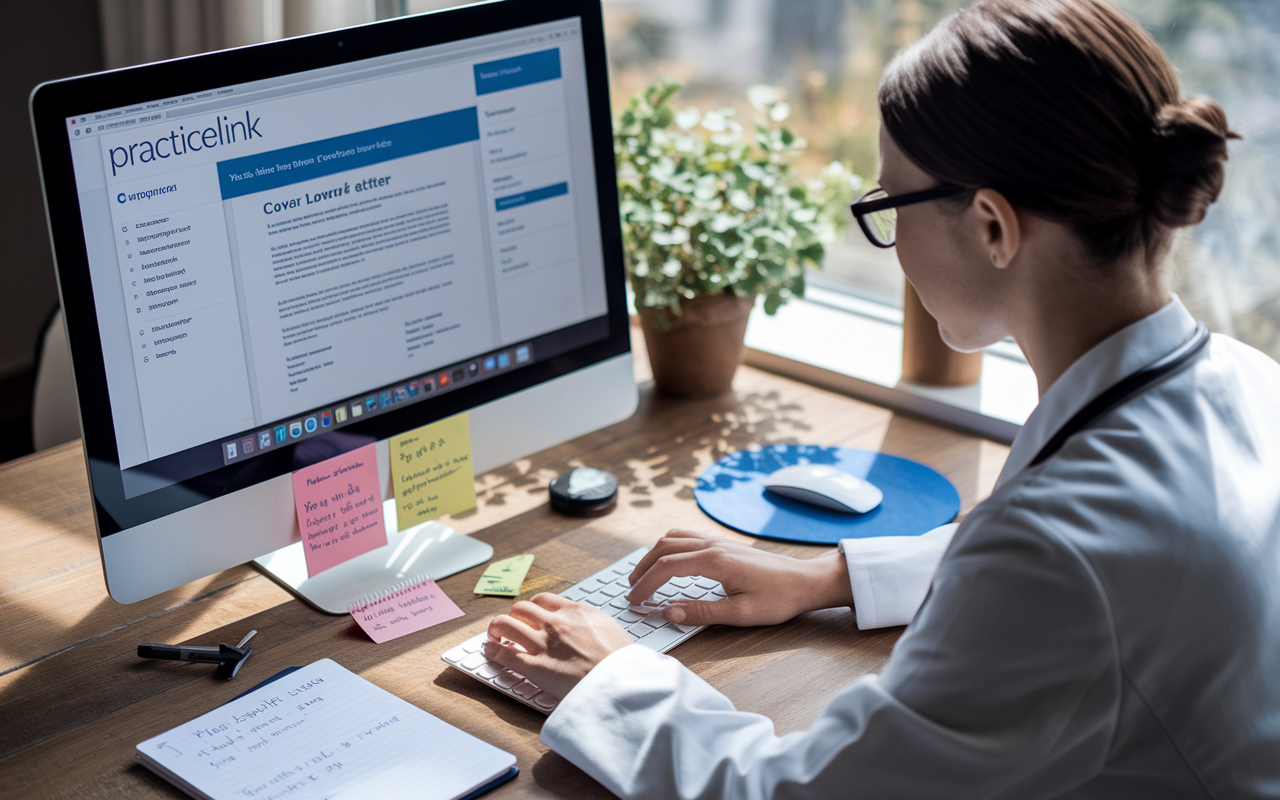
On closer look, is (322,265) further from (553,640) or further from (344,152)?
(553,640)

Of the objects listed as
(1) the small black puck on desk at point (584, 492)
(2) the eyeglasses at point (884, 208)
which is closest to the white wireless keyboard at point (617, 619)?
(1) the small black puck on desk at point (584, 492)

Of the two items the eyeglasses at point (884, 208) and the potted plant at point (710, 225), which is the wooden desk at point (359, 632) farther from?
the eyeglasses at point (884, 208)

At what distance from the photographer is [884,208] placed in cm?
84

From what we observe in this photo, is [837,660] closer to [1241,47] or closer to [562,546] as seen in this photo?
[562,546]

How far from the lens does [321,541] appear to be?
105 centimetres

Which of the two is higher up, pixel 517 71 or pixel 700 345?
pixel 517 71

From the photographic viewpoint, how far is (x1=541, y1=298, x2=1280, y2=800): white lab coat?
64 cm

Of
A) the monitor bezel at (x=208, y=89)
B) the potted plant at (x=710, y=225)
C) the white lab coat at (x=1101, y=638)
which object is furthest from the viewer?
the potted plant at (x=710, y=225)

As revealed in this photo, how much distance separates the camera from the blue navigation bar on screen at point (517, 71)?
42.4 inches

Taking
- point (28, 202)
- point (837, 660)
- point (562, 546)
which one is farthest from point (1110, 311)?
point (28, 202)

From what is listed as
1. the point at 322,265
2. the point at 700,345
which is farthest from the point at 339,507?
the point at 700,345

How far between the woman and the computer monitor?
0.38 metres

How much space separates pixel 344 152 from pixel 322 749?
1.70 feet

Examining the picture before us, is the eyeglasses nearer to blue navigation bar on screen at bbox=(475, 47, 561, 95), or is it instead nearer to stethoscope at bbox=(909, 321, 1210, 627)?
stethoscope at bbox=(909, 321, 1210, 627)
